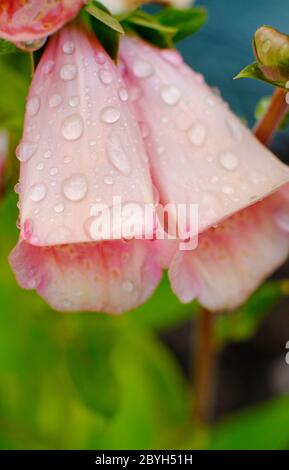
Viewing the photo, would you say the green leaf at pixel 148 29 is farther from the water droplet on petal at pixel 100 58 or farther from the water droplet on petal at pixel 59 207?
the water droplet on petal at pixel 59 207

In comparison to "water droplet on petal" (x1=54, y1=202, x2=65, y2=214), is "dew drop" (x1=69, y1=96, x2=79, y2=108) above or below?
above

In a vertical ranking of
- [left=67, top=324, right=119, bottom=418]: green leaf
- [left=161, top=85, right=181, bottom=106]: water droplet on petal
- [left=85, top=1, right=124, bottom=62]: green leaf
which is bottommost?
[left=67, top=324, right=119, bottom=418]: green leaf

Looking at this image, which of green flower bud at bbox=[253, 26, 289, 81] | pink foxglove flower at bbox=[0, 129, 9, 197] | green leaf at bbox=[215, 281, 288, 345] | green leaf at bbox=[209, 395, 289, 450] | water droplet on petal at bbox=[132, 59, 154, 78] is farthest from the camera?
green leaf at bbox=[209, 395, 289, 450]

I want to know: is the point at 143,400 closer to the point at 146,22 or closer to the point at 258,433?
the point at 258,433

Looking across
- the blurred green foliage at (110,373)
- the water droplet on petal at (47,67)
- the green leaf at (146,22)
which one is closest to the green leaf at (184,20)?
the green leaf at (146,22)

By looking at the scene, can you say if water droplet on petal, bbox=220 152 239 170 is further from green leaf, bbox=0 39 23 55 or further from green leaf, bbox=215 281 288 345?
green leaf, bbox=215 281 288 345

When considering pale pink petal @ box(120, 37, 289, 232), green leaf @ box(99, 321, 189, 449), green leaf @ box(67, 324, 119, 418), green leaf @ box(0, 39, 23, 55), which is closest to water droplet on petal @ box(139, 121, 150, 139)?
pale pink petal @ box(120, 37, 289, 232)
